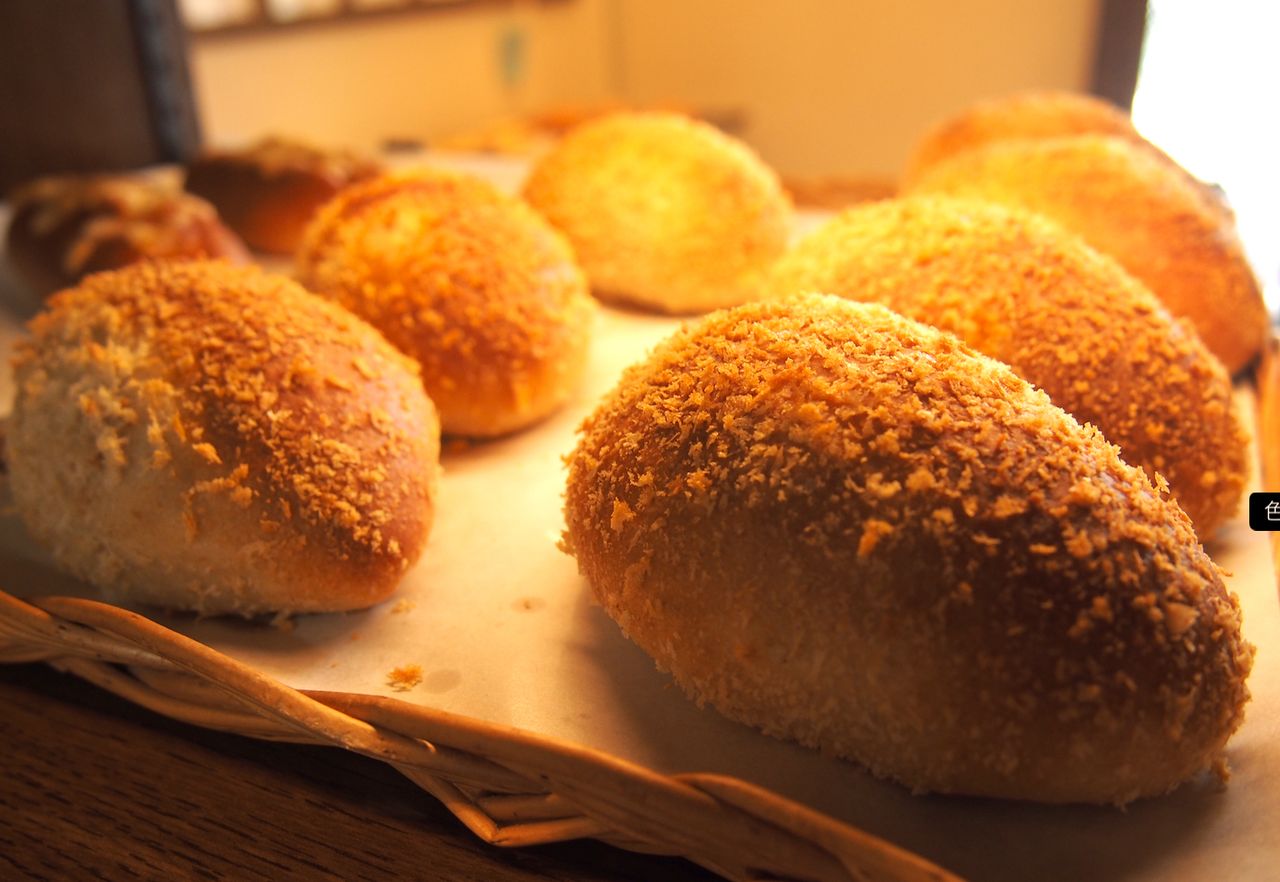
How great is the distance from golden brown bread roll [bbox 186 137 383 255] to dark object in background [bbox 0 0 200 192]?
34 cm

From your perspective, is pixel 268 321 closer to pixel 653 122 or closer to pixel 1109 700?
pixel 1109 700

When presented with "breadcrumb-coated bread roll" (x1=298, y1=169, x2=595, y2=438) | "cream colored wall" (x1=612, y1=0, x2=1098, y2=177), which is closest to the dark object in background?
"breadcrumb-coated bread roll" (x1=298, y1=169, x2=595, y2=438)

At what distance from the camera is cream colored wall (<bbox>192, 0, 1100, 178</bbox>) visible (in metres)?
2.84

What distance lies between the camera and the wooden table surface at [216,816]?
0.70 metres

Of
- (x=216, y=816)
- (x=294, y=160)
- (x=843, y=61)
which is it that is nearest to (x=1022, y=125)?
(x=294, y=160)

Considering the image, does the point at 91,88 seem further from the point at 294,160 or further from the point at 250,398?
the point at 250,398

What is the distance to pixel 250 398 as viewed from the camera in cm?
88

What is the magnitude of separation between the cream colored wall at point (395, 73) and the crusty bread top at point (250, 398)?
178cm

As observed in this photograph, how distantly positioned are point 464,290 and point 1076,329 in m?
0.69

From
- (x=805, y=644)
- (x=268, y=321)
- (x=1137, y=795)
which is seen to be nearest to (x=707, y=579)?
(x=805, y=644)

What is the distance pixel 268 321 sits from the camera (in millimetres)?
949

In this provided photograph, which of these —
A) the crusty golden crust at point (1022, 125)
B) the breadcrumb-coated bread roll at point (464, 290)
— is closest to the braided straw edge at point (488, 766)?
the breadcrumb-coated bread roll at point (464, 290)

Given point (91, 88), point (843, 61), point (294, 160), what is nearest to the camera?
point (294, 160)

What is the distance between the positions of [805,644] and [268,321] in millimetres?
588
